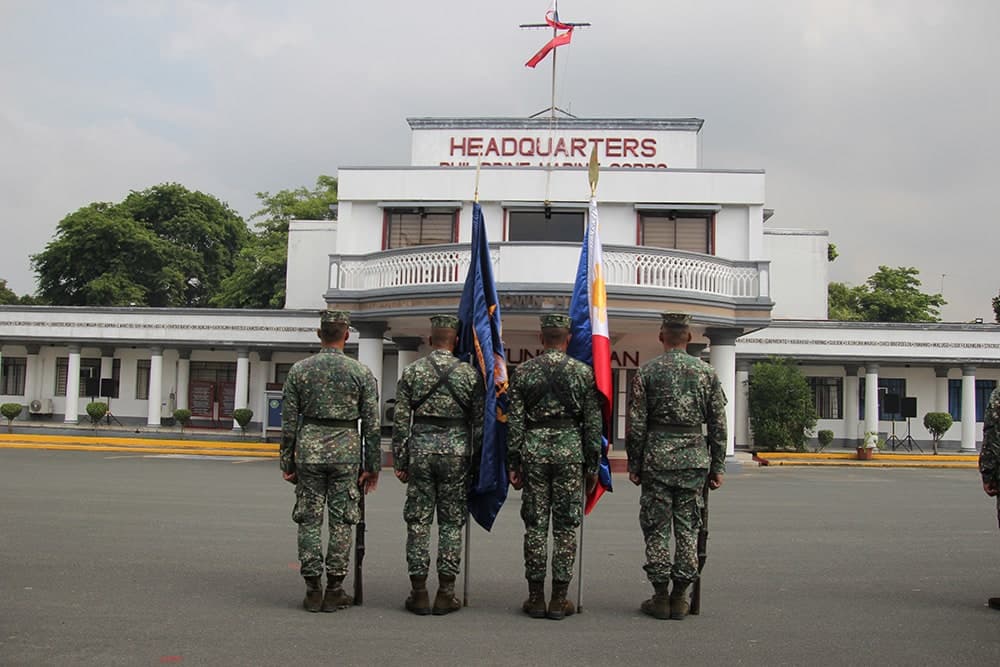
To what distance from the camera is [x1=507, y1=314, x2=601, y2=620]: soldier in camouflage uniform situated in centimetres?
637

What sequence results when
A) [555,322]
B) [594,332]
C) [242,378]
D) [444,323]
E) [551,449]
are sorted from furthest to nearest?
[242,378], [594,332], [444,323], [555,322], [551,449]

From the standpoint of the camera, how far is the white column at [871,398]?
91.1 ft

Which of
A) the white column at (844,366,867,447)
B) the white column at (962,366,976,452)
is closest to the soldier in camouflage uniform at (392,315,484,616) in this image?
the white column at (844,366,867,447)

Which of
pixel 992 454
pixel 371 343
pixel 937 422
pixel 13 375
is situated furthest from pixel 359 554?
pixel 13 375

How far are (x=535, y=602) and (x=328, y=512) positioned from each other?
5.24 feet

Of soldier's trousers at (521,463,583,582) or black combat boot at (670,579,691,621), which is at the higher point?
soldier's trousers at (521,463,583,582)

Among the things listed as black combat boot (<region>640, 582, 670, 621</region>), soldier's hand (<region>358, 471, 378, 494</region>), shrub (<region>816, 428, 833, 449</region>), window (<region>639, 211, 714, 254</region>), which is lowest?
black combat boot (<region>640, 582, 670, 621</region>)

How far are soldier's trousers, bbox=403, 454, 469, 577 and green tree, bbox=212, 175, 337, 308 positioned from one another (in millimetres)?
33578

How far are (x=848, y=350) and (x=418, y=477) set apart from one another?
963 inches

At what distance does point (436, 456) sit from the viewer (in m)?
6.47

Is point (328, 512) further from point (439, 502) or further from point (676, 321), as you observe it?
point (676, 321)

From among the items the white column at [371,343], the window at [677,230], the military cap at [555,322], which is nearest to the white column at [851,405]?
the window at [677,230]

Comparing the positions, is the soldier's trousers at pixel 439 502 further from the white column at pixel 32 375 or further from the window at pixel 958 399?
the white column at pixel 32 375

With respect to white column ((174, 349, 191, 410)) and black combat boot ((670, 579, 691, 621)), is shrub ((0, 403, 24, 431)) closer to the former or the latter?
white column ((174, 349, 191, 410))
